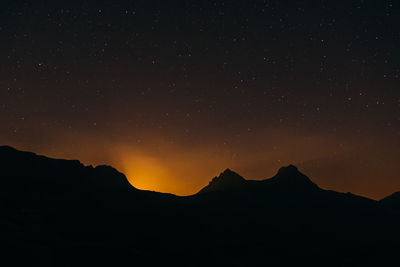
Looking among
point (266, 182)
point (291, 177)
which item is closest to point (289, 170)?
point (291, 177)

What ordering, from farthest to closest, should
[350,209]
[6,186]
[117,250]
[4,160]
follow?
[350,209]
[4,160]
[6,186]
[117,250]

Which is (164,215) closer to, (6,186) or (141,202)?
(141,202)

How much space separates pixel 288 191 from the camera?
148 m

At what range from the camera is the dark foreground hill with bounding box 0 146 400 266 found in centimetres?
6794

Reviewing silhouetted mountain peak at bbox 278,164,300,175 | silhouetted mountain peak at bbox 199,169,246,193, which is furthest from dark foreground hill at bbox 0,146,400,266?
silhouetted mountain peak at bbox 278,164,300,175

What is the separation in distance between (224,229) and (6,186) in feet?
208

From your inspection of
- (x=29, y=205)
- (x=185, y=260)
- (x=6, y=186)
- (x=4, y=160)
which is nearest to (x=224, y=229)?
(x=185, y=260)

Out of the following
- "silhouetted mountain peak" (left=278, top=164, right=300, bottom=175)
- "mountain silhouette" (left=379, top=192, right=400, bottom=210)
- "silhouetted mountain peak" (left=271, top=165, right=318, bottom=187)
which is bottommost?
"mountain silhouette" (left=379, top=192, right=400, bottom=210)

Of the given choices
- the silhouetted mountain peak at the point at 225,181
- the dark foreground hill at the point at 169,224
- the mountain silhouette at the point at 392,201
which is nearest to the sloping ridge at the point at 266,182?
the silhouetted mountain peak at the point at 225,181

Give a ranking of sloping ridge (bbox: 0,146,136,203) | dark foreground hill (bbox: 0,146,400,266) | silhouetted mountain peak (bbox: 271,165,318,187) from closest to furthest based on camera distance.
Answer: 1. dark foreground hill (bbox: 0,146,400,266)
2. sloping ridge (bbox: 0,146,136,203)
3. silhouetted mountain peak (bbox: 271,165,318,187)

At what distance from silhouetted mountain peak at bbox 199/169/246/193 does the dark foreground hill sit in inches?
190

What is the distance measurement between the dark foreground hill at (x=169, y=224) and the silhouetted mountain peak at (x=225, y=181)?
15.9ft

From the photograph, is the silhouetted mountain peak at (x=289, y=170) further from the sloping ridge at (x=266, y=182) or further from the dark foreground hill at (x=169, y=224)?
the dark foreground hill at (x=169, y=224)

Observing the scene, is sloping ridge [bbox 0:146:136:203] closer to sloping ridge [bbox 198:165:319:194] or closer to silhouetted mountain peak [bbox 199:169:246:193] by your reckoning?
silhouetted mountain peak [bbox 199:169:246:193]
